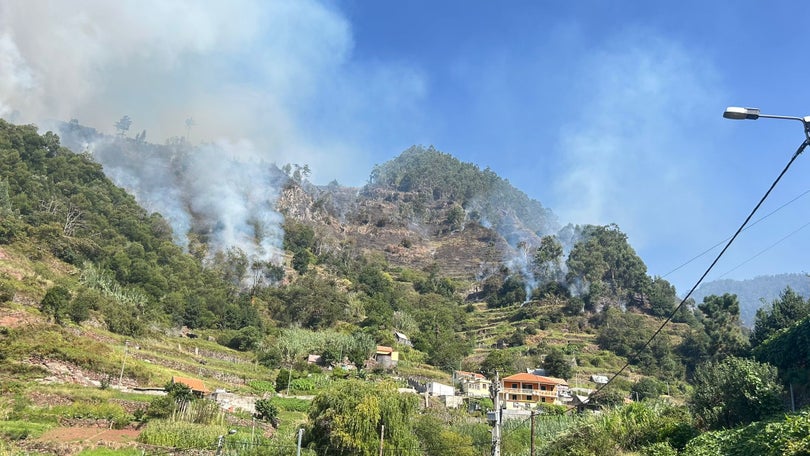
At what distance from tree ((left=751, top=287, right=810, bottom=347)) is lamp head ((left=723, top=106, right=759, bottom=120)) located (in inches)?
2186

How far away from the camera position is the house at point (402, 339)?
Answer: 237 feet

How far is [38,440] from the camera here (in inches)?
850

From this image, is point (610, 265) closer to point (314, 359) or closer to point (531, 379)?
point (531, 379)

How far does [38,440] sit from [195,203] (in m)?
98.5

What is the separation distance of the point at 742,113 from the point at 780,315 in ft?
191

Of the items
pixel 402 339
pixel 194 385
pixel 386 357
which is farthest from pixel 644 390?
pixel 194 385

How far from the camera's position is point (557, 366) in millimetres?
62656

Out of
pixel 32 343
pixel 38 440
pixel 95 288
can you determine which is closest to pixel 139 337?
pixel 95 288

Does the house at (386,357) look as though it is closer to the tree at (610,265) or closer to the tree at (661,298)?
the tree at (610,265)

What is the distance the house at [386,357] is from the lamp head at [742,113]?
55.9m

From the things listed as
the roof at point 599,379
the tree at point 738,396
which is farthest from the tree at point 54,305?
the roof at point 599,379

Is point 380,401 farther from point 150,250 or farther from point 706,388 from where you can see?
point 150,250

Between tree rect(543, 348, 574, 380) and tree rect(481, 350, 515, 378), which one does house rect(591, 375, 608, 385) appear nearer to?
tree rect(543, 348, 574, 380)

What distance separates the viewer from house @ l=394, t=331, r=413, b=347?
237 feet
